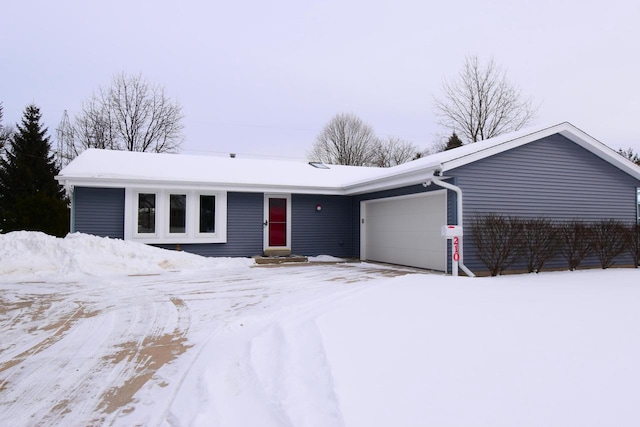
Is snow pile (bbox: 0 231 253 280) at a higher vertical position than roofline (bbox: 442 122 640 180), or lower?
lower

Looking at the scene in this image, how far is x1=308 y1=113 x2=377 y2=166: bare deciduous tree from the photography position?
112 feet

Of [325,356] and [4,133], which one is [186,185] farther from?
[4,133]

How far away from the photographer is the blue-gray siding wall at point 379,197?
9922mm

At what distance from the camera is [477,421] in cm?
242

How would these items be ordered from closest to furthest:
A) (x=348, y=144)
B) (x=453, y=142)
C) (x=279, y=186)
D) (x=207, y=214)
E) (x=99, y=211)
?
(x=99, y=211), (x=207, y=214), (x=279, y=186), (x=453, y=142), (x=348, y=144)

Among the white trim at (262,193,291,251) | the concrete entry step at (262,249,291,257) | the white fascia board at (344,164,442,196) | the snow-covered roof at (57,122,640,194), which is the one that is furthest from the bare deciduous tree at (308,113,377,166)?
the concrete entry step at (262,249,291,257)

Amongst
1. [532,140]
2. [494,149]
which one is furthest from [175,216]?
[532,140]

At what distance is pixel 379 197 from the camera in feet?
42.5

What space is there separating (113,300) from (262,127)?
2631cm

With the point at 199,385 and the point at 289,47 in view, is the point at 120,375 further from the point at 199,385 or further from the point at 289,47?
the point at 289,47

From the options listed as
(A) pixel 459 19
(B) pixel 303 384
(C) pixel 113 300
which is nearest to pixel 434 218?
(A) pixel 459 19

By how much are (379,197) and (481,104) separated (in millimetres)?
19966

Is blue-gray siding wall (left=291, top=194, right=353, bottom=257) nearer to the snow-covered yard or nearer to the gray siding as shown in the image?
the gray siding

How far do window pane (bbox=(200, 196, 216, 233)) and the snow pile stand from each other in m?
1.85
